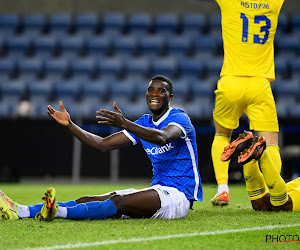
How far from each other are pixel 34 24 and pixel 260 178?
40.9 feet

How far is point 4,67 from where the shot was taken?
48.8 ft

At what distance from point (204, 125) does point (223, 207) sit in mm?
5600

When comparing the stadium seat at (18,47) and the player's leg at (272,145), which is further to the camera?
the stadium seat at (18,47)

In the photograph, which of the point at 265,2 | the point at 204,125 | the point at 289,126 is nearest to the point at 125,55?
the point at 204,125

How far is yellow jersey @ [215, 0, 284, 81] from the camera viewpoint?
571 centimetres

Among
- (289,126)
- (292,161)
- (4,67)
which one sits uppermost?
(4,67)

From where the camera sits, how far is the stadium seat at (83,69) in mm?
14703

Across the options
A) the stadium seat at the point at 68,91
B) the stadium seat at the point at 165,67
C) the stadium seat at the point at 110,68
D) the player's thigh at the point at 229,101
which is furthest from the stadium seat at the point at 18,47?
the player's thigh at the point at 229,101

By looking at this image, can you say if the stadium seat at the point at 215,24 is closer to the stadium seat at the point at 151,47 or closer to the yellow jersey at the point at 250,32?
the stadium seat at the point at 151,47

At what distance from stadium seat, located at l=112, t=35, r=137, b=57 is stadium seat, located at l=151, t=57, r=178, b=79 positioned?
89 centimetres

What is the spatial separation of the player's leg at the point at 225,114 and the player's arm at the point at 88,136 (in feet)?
4.42

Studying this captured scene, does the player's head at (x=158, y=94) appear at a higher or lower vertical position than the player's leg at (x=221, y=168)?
higher

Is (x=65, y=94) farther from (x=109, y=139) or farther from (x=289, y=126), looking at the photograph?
(x=109, y=139)

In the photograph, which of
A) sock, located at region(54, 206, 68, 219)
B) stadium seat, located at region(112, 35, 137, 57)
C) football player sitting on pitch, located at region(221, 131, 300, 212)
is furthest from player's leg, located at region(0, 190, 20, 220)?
stadium seat, located at region(112, 35, 137, 57)
